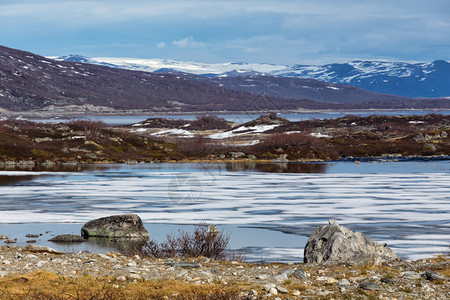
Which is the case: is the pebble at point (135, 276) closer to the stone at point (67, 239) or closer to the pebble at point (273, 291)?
the pebble at point (273, 291)

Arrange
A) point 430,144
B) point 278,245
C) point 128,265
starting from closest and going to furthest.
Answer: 1. point 128,265
2. point 278,245
3. point 430,144

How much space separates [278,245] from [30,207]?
53.1 feet

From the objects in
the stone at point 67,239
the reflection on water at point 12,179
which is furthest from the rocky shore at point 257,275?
the reflection on water at point 12,179

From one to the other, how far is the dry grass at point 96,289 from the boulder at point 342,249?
4887mm

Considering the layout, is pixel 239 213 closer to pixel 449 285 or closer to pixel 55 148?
pixel 449 285

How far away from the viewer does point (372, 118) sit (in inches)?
5999

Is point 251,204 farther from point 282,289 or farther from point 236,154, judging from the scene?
point 236,154

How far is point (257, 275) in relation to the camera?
1521 cm

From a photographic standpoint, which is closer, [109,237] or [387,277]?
[387,277]

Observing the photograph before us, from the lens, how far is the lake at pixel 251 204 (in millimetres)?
24453

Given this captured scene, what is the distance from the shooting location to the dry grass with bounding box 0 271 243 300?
12.4 m

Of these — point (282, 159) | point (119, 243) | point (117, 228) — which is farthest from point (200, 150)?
point (119, 243)

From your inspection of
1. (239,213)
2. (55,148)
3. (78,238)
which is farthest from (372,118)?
(78,238)

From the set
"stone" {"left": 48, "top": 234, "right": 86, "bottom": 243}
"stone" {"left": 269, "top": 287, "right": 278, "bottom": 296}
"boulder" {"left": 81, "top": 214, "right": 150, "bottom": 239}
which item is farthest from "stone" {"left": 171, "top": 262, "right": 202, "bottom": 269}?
"stone" {"left": 48, "top": 234, "right": 86, "bottom": 243}
